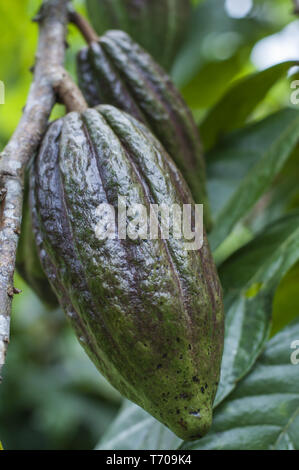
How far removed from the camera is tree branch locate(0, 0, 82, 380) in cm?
75

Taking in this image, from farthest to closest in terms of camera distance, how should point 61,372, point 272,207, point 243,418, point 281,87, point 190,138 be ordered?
point 61,372 < point 281,87 < point 272,207 < point 190,138 < point 243,418

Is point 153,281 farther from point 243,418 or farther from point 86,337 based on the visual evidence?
point 243,418

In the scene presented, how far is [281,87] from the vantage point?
2789 millimetres

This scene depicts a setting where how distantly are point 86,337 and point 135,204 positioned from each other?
0.77 ft

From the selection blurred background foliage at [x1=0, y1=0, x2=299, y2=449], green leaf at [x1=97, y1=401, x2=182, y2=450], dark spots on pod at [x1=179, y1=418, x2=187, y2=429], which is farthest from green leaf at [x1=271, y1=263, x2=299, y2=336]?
dark spots on pod at [x1=179, y1=418, x2=187, y2=429]

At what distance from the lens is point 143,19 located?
5.49 feet

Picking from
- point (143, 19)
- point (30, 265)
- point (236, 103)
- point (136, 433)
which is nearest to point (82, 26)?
point (143, 19)

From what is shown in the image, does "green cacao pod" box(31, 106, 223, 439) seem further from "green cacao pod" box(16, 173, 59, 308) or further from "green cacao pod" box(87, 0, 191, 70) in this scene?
"green cacao pod" box(87, 0, 191, 70)

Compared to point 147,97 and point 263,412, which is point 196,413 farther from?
point 147,97

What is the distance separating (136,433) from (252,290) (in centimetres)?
43

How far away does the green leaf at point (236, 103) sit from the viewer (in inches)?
60.5

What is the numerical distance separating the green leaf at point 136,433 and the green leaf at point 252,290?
187 millimetres

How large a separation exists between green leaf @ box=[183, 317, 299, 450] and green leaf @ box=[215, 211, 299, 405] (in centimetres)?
7

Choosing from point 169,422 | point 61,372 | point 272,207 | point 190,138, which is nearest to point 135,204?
point 169,422
